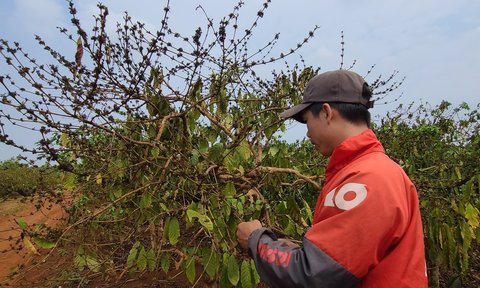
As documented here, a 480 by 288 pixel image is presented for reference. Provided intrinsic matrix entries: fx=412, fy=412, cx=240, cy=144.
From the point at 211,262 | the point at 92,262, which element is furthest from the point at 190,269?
the point at 92,262

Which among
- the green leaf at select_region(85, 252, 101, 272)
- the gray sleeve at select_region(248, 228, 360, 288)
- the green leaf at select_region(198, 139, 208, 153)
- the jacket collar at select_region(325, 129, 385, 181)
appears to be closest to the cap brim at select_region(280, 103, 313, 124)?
the jacket collar at select_region(325, 129, 385, 181)

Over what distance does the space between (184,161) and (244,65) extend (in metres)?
1.03

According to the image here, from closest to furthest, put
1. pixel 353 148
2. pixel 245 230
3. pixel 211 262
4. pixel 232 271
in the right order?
pixel 353 148 → pixel 245 230 → pixel 232 271 → pixel 211 262

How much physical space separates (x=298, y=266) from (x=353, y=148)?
0.42 metres

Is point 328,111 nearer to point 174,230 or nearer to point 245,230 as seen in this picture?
point 245,230

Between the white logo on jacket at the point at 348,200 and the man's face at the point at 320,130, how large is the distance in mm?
236

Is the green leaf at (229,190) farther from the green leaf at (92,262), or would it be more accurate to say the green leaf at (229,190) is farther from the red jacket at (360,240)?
the red jacket at (360,240)

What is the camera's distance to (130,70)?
2588mm

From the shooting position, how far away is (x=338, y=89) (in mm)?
1391

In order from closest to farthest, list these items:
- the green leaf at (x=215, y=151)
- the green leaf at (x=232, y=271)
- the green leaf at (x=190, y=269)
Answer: the green leaf at (x=232, y=271) < the green leaf at (x=190, y=269) < the green leaf at (x=215, y=151)

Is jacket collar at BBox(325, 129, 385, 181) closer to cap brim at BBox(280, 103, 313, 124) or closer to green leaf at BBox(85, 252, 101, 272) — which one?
cap brim at BBox(280, 103, 313, 124)

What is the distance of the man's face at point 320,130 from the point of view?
142cm

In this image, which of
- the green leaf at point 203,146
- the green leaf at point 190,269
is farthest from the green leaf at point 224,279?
the green leaf at point 203,146

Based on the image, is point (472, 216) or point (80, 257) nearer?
point (472, 216)
